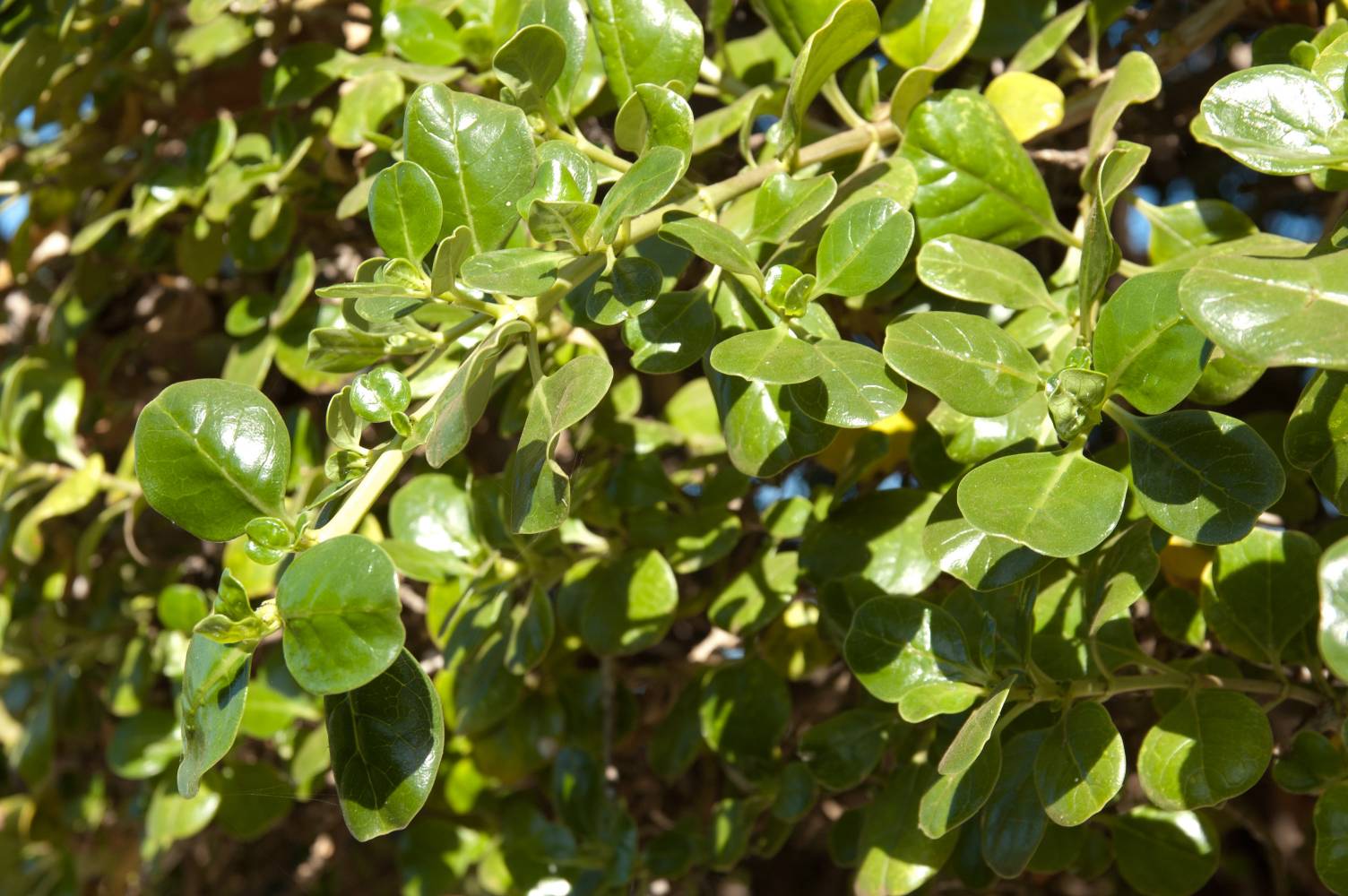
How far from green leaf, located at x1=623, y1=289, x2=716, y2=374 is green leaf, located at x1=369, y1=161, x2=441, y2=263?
15cm

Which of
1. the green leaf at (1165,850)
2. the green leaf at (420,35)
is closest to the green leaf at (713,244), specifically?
the green leaf at (420,35)

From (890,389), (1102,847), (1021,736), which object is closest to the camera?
(890,389)

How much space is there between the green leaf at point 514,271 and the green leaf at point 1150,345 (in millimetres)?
335

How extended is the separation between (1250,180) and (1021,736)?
870 millimetres

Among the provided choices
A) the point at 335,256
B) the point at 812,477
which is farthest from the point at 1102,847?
the point at 335,256

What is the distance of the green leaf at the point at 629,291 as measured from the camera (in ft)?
2.44

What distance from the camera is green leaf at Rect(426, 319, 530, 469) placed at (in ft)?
2.09

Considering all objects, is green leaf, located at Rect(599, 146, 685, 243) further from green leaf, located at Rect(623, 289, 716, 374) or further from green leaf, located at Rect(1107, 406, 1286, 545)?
green leaf, located at Rect(1107, 406, 1286, 545)

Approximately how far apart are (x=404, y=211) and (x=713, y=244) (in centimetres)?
21

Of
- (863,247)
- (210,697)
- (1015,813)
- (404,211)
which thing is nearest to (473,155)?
(404,211)

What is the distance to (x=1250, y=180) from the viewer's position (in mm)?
1349

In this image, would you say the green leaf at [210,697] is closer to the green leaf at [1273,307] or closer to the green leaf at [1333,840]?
the green leaf at [1273,307]

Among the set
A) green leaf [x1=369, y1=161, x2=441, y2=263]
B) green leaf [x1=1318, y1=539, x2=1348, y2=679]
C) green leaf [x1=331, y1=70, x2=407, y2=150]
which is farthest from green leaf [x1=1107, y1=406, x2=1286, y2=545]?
green leaf [x1=331, y1=70, x2=407, y2=150]

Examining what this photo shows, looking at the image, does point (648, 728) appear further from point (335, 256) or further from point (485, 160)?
point (485, 160)
